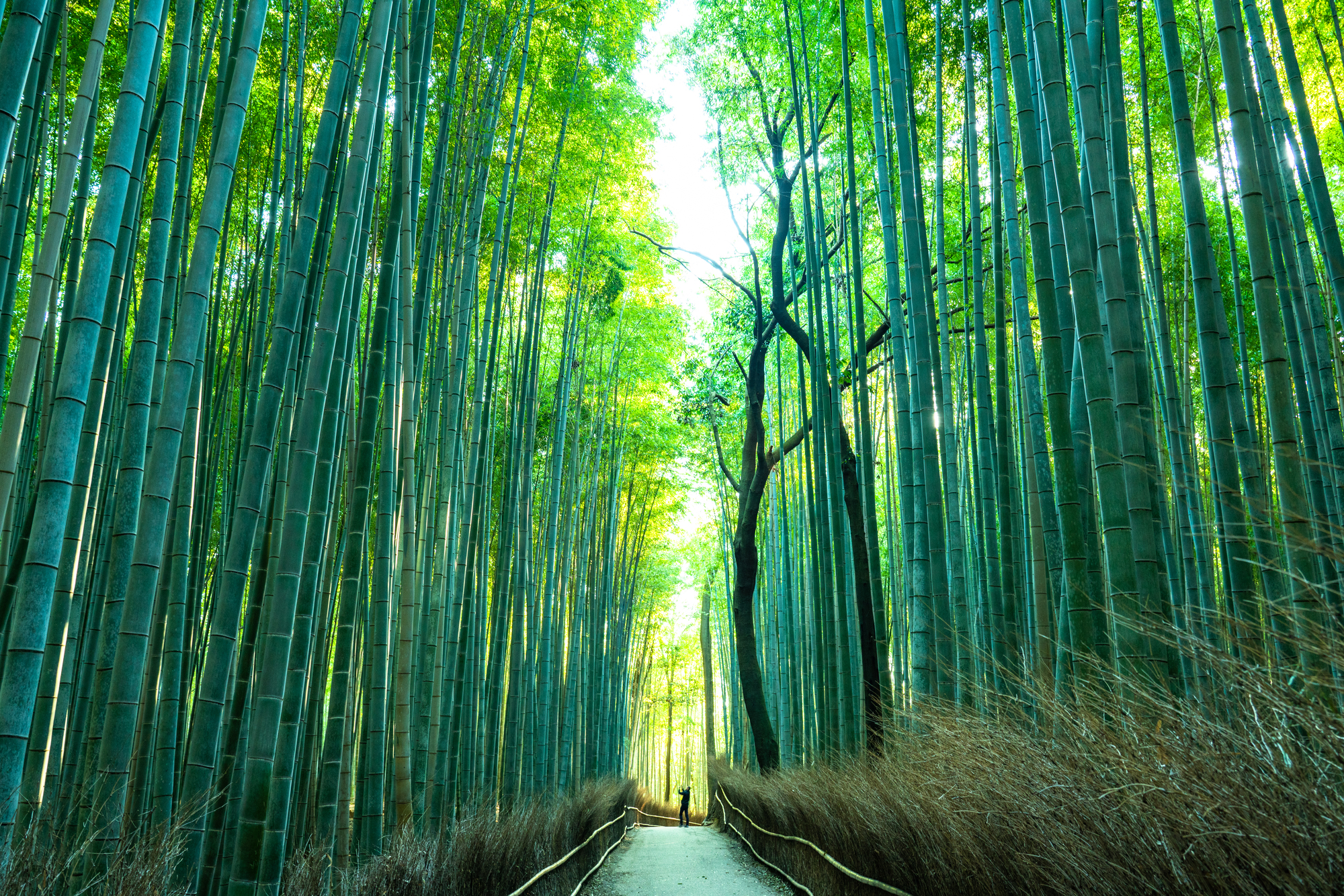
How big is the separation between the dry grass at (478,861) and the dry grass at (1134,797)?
1.44m

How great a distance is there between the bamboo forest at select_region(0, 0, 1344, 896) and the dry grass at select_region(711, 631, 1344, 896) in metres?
0.01

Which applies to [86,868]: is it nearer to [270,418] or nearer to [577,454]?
[270,418]

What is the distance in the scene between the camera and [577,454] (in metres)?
7.09

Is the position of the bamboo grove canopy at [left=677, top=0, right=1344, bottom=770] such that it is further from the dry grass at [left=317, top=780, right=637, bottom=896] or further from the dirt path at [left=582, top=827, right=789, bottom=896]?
the dry grass at [left=317, top=780, right=637, bottom=896]

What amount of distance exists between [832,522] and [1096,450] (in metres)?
2.97

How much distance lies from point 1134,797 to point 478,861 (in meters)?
2.33

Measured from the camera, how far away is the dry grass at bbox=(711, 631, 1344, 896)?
3.50 feet

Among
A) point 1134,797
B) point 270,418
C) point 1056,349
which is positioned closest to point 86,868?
point 270,418

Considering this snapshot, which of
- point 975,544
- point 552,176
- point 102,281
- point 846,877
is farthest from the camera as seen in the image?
point 975,544

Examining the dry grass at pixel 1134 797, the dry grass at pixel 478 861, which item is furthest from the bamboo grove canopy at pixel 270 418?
the dry grass at pixel 1134 797

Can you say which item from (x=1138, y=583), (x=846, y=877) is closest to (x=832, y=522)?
(x=846, y=877)

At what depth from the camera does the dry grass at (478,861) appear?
2.17 metres

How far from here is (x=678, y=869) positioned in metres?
5.78

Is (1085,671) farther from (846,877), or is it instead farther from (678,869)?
(678,869)
